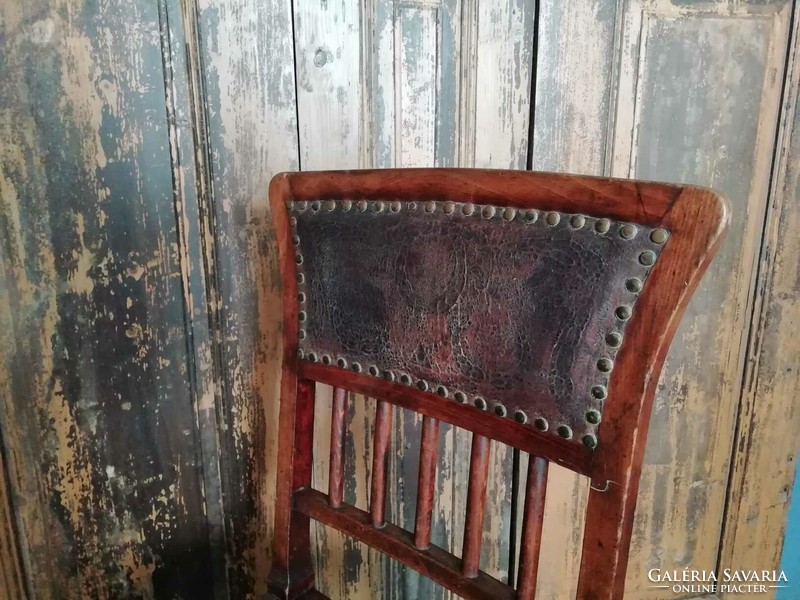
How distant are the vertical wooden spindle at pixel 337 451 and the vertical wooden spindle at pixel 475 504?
193 mm

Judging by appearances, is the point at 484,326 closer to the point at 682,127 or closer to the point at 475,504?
the point at 475,504

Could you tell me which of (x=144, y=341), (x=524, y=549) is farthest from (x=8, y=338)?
(x=524, y=549)

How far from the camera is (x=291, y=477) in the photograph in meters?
0.73

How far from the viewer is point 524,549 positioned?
1.75 ft

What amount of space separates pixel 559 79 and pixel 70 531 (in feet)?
3.59

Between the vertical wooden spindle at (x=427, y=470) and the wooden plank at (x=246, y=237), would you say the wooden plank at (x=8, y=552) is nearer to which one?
the wooden plank at (x=246, y=237)

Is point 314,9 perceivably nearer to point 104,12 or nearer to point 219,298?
point 104,12

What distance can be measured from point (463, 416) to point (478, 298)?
133mm

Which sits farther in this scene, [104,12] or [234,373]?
[234,373]

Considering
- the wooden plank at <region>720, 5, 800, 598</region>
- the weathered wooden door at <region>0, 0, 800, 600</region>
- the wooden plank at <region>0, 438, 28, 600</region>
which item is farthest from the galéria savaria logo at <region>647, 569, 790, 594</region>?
the wooden plank at <region>0, 438, 28, 600</region>

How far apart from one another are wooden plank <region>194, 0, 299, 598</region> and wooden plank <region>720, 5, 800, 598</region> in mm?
863

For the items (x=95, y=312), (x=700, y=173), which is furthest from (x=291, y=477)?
(x=700, y=173)

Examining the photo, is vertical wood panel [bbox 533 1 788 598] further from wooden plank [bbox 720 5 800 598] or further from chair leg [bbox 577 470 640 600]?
chair leg [bbox 577 470 640 600]

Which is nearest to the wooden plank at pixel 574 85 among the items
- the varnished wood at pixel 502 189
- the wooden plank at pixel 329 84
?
the wooden plank at pixel 329 84
